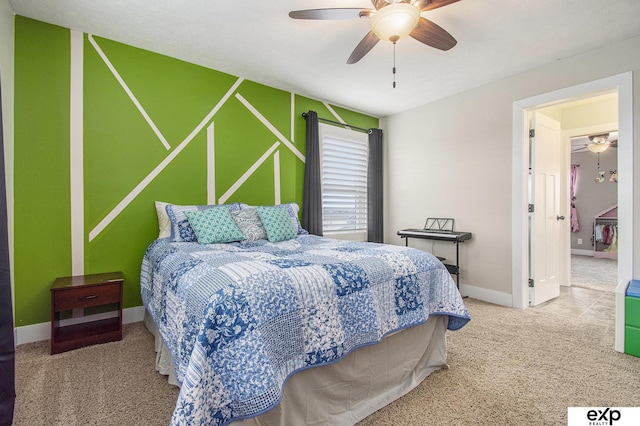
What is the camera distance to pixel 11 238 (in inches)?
92.9

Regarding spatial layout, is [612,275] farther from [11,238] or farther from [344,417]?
[11,238]

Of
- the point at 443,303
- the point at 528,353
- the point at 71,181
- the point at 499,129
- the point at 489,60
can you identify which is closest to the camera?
the point at 443,303

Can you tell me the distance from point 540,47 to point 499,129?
0.93 meters

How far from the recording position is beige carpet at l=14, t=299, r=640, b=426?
5.23 feet

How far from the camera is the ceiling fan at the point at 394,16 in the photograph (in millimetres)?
1750

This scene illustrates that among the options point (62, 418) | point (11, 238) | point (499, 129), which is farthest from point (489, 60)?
point (11, 238)

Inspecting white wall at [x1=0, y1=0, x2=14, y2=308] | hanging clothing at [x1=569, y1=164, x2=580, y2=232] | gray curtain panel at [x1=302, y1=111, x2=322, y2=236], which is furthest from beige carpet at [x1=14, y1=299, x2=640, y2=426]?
hanging clothing at [x1=569, y1=164, x2=580, y2=232]

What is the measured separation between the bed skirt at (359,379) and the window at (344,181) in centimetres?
247

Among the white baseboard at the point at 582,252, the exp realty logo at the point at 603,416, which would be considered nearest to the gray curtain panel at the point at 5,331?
the exp realty logo at the point at 603,416

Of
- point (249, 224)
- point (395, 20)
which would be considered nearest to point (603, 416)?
point (395, 20)

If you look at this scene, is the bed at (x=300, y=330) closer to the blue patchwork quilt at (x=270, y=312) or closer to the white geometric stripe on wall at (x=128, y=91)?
the blue patchwork quilt at (x=270, y=312)

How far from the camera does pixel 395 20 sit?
5.86ft

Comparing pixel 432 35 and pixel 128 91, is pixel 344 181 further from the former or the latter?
pixel 128 91

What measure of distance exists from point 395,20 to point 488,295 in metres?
3.24
